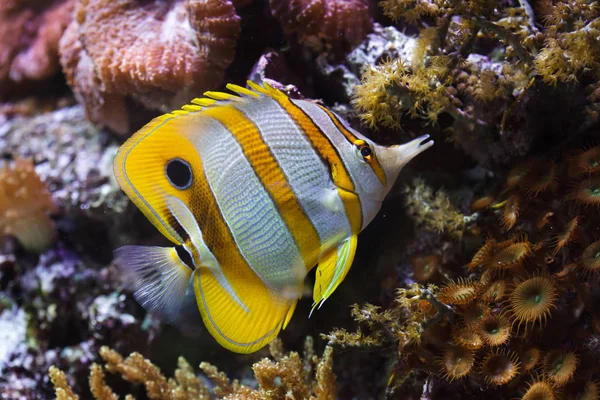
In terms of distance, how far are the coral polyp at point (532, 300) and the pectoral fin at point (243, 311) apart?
104 centimetres

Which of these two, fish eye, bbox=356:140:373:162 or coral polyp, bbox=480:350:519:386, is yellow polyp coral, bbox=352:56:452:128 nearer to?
fish eye, bbox=356:140:373:162

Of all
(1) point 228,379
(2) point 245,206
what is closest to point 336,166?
(2) point 245,206

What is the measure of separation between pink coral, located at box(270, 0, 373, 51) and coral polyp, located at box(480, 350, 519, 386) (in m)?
1.84

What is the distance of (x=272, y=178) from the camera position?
5.40 ft

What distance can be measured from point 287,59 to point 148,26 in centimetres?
105

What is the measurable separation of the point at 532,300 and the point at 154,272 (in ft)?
5.39

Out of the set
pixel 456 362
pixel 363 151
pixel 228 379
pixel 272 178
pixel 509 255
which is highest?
pixel 363 151

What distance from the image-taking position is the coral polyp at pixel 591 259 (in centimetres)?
199

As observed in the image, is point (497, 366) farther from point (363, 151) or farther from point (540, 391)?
point (363, 151)

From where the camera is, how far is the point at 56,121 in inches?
161

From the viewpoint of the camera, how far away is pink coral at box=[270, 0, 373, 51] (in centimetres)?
260

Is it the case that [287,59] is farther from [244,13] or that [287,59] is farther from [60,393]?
[60,393]

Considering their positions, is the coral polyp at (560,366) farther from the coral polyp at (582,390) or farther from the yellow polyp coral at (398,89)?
the yellow polyp coral at (398,89)

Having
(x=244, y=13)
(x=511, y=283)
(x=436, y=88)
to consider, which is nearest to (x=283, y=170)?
(x=436, y=88)
